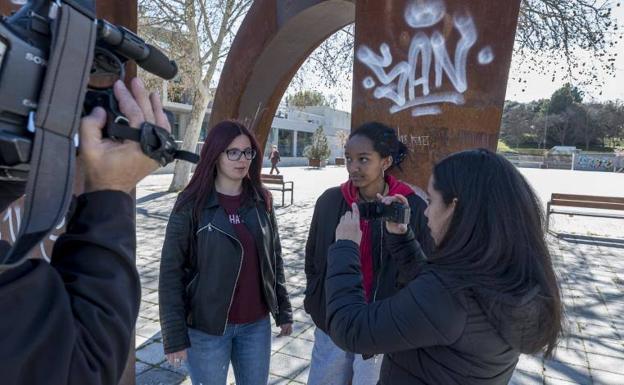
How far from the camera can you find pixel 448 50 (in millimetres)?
3068

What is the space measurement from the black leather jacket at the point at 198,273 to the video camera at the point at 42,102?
4.64 feet

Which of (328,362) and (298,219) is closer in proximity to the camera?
(328,362)

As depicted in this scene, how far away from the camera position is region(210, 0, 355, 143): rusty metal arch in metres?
4.51

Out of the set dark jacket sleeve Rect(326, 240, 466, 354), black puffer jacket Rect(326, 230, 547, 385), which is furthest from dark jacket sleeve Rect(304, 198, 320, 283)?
black puffer jacket Rect(326, 230, 547, 385)

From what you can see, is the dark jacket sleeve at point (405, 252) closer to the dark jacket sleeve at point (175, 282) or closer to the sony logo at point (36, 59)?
the dark jacket sleeve at point (175, 282)

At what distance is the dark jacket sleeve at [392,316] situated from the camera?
1323 millimetres

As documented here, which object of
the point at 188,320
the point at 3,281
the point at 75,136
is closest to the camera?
the point at 3,281

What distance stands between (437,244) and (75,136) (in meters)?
1.12

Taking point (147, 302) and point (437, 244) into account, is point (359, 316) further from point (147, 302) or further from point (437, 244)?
point (147, 302)

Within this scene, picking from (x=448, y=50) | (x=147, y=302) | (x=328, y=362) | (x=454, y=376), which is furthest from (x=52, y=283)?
(x=147, y=302)

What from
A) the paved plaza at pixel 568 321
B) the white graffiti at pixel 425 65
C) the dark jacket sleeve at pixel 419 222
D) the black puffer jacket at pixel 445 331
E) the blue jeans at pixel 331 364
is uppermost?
the white graffiti at pixel 425 65

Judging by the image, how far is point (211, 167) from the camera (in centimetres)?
246

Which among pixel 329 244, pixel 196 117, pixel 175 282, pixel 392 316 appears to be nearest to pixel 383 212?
pixel 329 244

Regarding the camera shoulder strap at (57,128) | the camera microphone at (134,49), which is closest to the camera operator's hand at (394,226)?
the camera microphone at (134,49)
